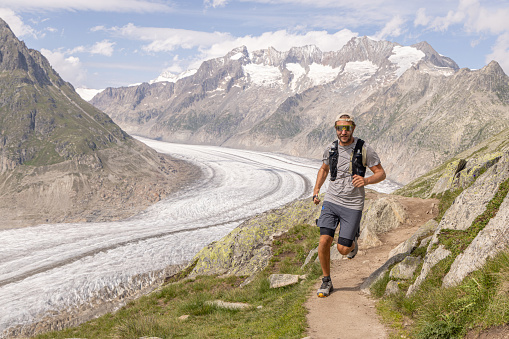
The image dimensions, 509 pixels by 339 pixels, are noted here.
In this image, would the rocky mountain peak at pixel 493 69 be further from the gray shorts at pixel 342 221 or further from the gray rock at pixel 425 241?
the gray shorts at pixel 342 221

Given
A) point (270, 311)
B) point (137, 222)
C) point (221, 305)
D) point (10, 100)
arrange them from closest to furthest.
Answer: point (270, 311), point (221, 305), point (137, 222), point (10, 100)

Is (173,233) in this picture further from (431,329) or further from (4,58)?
(4,58)

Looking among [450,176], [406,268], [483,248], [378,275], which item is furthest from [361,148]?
[450,176]

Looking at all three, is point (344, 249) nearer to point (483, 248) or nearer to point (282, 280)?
point (483, 248)

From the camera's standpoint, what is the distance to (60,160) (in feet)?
422

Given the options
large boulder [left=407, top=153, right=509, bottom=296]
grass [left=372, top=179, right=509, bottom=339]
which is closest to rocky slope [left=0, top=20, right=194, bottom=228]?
large boulder [left=407, top=153, right=509, bottom=296]

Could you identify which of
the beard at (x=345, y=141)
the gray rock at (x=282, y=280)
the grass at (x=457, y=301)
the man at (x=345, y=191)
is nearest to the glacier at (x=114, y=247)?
the gray rock at (x=282, y=280)

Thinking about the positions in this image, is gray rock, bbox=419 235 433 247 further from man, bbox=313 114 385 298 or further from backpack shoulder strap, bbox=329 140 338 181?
backpack shoulder strap, bbox=329 140 338 181

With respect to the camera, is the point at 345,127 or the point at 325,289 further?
the point at 325,289

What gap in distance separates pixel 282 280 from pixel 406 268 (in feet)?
16.5

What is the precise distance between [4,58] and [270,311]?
209 meters

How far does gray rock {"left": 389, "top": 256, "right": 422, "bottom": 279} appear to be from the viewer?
9.34 metres

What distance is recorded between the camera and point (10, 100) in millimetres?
151375

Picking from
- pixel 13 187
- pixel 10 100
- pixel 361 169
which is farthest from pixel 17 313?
pixel 10 100
